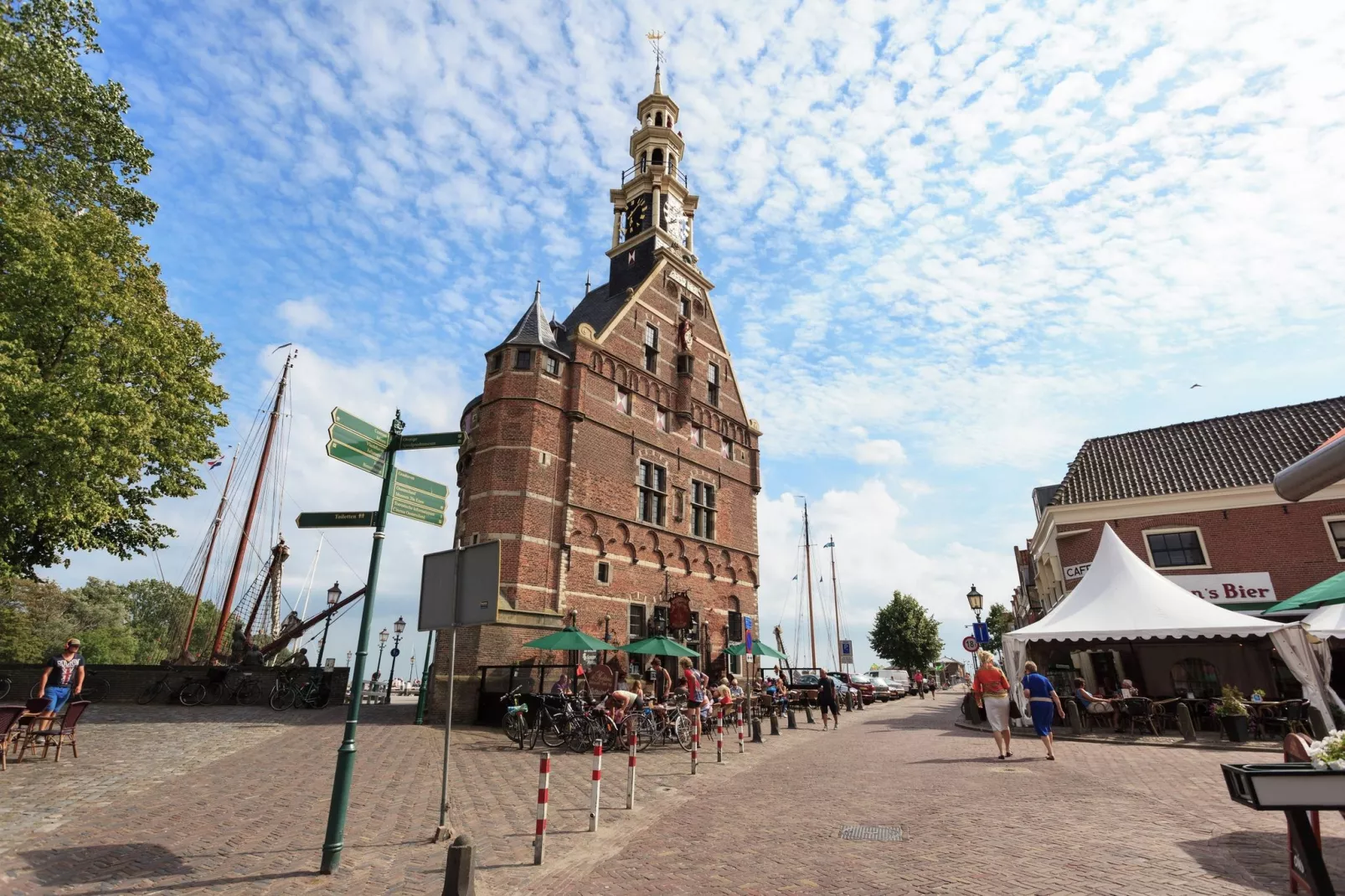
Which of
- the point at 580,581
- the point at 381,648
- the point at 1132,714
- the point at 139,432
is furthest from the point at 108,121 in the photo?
the point at 1132,714

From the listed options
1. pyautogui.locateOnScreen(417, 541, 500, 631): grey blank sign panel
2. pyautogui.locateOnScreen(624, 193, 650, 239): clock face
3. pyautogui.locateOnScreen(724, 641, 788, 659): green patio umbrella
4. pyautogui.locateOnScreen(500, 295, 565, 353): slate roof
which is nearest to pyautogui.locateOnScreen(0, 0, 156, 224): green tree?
pyautogui.locateOnScreen(500, 295, 565, 353): slate roof

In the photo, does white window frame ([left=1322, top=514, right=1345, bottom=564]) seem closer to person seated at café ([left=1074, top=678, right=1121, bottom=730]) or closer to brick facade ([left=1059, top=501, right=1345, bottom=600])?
brick facade ([left=1059, top=501, right=1345, bottom=600])

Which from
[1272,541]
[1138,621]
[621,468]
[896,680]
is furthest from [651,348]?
[896,680]

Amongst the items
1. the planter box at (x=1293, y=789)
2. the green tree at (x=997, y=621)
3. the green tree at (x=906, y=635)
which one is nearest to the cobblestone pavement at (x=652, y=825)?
the planter box at (x=1293, y=789)

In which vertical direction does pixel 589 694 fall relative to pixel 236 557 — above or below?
below

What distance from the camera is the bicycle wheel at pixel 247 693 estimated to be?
19.3m

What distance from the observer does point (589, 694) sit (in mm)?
14977

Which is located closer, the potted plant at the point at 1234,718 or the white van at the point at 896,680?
the potted plant at the point at 1234,718

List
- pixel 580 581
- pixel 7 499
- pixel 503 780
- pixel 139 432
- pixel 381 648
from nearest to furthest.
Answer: pixel 503 780, pixel 7 499, pixel 139 432, pixel 580 581, pixel 381 648

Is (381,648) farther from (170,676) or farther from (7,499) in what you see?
(7,499)

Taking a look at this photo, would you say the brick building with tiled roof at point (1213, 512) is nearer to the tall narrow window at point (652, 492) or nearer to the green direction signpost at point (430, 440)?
the tall narrow window at point (652, 492)

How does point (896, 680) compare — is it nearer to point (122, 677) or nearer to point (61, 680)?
point (122, 677)

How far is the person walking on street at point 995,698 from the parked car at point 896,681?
27.5m

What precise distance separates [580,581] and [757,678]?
10.1 meters
